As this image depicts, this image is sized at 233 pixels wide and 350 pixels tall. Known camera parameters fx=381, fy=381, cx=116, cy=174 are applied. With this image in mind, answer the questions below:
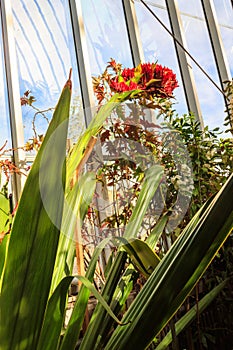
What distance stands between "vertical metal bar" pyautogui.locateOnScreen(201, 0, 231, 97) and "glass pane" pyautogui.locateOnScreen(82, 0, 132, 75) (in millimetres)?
795

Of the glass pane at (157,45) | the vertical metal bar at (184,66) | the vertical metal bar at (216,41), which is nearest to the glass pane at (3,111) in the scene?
the glass pane at (157,45)

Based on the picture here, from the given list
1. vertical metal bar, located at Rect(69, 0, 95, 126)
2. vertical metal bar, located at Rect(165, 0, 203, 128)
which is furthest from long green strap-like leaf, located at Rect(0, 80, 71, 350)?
vertical metal bar, located at Rect(165, 0, 203, 128)

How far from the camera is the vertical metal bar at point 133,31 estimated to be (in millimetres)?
2639

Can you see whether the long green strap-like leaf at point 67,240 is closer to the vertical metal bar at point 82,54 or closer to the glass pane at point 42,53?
the glass pane at point 42,53

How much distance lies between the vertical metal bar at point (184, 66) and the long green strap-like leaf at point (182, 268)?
7.58 feet

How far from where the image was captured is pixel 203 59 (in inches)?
117

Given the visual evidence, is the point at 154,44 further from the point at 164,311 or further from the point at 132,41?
the point at 164,311

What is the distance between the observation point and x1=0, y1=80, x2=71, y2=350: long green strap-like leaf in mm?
451

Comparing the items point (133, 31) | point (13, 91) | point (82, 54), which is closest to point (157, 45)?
point (133, 31)

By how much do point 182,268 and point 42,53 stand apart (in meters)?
1.94

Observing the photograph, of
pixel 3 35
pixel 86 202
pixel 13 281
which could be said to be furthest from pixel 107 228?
pixel 3 35

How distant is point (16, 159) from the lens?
6.05ft

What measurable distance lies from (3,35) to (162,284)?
6.20ft

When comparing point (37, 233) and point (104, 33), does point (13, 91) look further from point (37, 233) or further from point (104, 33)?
point (37, 233)
